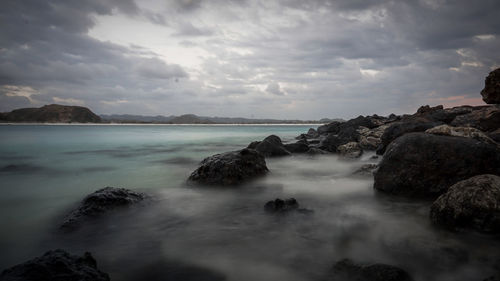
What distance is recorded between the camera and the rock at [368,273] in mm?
2945

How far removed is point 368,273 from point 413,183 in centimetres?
360

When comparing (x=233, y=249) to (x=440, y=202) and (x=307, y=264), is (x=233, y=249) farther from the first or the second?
(x=440, y=202)

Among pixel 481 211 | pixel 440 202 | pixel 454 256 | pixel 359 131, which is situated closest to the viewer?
pixel 454 256

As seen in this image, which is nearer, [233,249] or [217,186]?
[233,249]

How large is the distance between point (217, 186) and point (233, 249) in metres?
3.69

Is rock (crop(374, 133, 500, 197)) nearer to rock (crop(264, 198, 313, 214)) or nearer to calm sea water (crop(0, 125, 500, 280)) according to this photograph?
calm sea water (crop(0, 125, 500, 280))

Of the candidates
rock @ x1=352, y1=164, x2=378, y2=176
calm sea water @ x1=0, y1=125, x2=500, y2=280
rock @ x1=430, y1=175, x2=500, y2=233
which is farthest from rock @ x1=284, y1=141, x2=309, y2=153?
rock @ x1=430, y1=175, x2=500, y2=233

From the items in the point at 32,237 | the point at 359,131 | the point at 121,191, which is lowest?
the point at 32,237

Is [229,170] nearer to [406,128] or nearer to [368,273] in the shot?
[368,273]

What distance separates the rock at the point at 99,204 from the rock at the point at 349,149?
10.3 metres

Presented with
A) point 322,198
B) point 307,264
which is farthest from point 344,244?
point 322,198

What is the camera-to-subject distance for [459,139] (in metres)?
5.81

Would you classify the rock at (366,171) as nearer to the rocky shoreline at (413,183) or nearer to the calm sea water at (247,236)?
the rocky shoreline at (413,183)

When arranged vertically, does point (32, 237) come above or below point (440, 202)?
below
